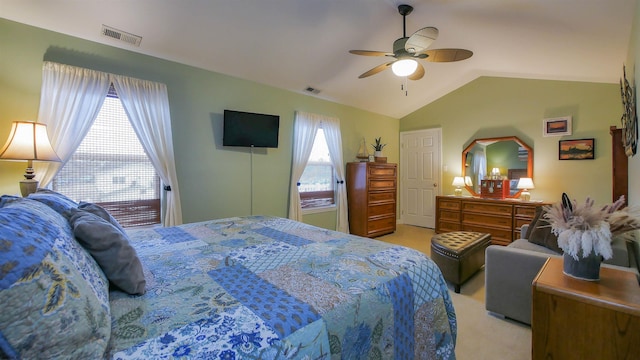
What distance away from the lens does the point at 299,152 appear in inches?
164

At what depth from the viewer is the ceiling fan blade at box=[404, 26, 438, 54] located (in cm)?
215

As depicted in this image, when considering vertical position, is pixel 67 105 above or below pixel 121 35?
below

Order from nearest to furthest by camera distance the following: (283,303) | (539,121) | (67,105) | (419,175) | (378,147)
→ 1. (283,303)
2. (67,105)
3. (539,121)
4. (378,147)
5. (419,175)

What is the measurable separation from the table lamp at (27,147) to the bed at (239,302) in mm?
1057

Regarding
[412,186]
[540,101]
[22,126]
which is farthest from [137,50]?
[540,101]

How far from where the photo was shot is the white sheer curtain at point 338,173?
466 centimetres

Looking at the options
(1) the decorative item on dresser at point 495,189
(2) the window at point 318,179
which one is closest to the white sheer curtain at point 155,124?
(2) the window at point 318,179

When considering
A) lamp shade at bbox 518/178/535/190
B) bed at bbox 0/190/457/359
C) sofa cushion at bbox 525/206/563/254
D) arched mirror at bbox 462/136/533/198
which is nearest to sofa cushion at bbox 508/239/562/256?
sofa cushion at bbox 525/206/563/254

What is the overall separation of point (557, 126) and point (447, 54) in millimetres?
2970

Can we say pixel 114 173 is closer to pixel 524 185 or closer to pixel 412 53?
pixel 412 53

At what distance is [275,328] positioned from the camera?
834 millimetres

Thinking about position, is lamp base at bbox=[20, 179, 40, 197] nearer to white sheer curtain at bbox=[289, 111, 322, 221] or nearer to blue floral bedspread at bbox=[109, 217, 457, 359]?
blue floral bedspread at bbox=[109, 217, 457, 359]

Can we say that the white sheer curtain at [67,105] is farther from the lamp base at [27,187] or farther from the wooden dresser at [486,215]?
the wooden dresser at [486,215]

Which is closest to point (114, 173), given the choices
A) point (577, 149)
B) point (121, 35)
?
point (121, 35)
